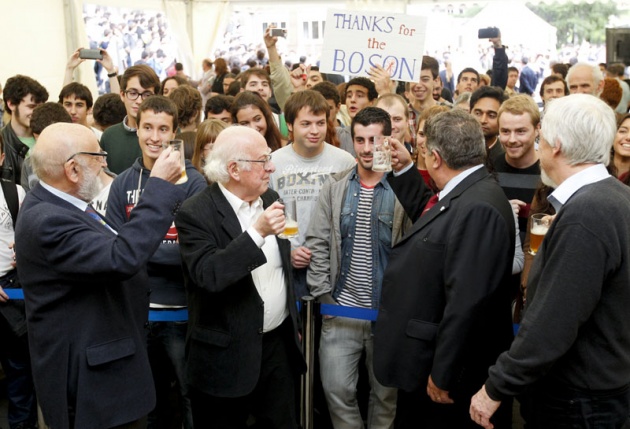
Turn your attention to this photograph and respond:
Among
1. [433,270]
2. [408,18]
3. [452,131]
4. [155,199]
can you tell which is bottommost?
[433,270]

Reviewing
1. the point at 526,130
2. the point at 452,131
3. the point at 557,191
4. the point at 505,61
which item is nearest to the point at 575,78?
the point at 505,61

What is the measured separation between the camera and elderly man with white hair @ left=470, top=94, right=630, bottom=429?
2334mm

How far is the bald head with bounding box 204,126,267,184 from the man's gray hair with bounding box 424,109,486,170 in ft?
2.67

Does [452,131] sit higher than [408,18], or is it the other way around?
[408,18]

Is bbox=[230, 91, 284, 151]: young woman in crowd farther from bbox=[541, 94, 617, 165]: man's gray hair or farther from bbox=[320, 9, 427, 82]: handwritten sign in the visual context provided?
bbox=[541, 94, 617, 165]: man's gray hair

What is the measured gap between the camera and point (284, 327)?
11.0 ft

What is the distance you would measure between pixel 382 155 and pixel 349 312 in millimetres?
870

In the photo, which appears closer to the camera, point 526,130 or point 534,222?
point 534,222

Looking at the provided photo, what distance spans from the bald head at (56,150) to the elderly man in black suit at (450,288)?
1444mm

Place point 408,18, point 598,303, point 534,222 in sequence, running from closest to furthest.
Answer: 1. point 598,303
2. point 534,222
3. point 408,18

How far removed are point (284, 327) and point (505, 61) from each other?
5.78 m

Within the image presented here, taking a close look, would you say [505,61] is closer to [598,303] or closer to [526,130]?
[526,130]

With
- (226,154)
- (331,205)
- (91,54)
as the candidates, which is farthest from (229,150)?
(91,54)

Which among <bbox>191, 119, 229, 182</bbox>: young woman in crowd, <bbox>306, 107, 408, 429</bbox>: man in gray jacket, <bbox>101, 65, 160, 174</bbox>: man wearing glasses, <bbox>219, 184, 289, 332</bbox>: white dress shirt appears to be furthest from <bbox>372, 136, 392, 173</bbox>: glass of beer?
<bbox>101, 65, 160, 174</bbox>: man wearing glasses
